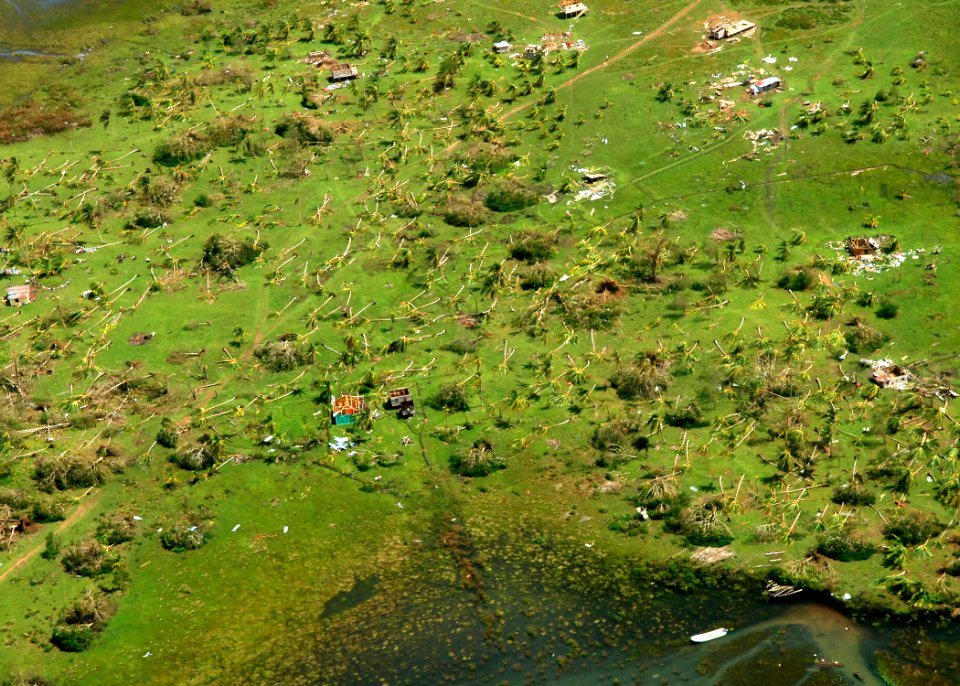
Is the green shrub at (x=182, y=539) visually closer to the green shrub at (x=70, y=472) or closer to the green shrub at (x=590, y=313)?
the green shrub at (x=70, y=472)

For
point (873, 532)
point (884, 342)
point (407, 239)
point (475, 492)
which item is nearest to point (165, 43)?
point (407, 239)

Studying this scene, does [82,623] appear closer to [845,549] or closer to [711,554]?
[711,554]

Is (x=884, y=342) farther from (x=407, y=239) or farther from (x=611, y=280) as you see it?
(x=407, y=239)

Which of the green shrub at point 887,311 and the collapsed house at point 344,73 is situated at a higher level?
the collapsed house at point 344,73

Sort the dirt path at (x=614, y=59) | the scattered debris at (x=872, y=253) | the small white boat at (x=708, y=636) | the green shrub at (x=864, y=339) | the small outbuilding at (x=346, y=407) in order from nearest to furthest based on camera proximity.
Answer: the small white boat at (x=708, y=636) < the small outbuilding at (x=346, y=407) < the green shrub at (x=864, y=339) < the scattered debris at (x=872, y=253) < the dirt path at (x=614, y=59)

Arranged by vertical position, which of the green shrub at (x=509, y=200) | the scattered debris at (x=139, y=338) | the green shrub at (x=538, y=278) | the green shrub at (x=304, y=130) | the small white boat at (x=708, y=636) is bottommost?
the small white boat at (x=708, y=636)

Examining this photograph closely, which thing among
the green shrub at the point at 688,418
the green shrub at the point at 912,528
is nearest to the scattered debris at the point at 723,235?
the green shrub at the point at 688,418

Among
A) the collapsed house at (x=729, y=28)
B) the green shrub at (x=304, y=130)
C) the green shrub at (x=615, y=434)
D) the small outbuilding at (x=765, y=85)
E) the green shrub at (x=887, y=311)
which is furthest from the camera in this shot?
the collapsed house at (x=729, y=28)
